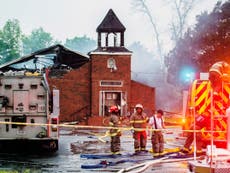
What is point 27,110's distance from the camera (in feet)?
53.7

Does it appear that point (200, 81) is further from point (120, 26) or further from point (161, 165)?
point (120, 26)

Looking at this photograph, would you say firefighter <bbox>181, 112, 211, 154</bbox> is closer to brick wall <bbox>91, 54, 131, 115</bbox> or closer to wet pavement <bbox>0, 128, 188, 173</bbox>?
wet pavement <bbox>0, 128, 188, 173</bbox>

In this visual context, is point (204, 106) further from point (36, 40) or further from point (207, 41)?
point (36, 40)

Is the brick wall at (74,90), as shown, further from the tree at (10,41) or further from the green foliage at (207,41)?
the tree at (10,41)

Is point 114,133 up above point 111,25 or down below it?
below

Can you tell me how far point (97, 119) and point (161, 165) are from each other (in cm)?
2639

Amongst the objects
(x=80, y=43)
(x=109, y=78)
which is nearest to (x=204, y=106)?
(x=109, y=78)

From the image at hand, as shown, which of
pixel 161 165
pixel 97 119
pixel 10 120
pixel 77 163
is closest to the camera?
pixel 161 165

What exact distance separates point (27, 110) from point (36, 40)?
4292 inches

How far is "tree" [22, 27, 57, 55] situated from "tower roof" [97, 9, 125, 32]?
7945 centimetres

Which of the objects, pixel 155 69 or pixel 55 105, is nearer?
pixel 55 105

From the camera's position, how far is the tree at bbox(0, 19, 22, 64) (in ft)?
265

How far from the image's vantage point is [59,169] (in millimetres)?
12789

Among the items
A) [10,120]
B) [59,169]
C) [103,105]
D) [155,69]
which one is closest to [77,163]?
[59,169]
